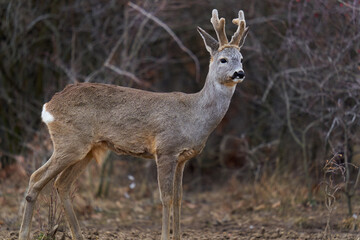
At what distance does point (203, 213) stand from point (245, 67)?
4.00 meters

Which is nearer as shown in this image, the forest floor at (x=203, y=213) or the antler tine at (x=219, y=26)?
the antler tine at (x=219, y=26)

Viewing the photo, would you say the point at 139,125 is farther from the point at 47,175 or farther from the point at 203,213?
the point at 203,213

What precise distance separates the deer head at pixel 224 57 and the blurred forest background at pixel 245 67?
212 centimetres

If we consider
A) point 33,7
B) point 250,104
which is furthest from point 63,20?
point 250,104

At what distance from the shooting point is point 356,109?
865 centimetres

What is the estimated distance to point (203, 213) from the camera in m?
10.8

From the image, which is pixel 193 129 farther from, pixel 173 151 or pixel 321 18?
pixel 321 18

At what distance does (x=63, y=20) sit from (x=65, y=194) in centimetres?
527

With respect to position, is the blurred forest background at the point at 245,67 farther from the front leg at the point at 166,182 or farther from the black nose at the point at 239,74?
the front leg at the point at 166,182

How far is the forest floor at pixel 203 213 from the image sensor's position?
8.15m

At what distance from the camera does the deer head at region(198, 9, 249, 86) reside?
6855mm

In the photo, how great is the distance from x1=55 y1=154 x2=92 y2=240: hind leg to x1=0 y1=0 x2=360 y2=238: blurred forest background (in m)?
2.32

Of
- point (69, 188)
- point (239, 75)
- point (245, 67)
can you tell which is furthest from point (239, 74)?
point (245, 67)

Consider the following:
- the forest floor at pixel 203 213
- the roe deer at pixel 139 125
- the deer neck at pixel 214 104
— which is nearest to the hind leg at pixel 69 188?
the roe deer at pixel 139 125
